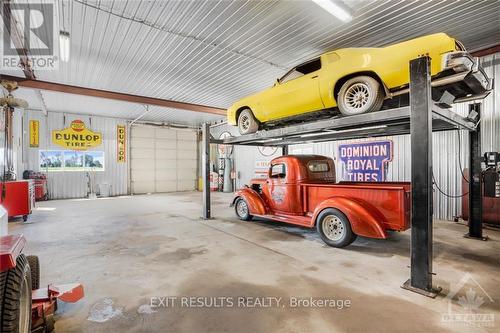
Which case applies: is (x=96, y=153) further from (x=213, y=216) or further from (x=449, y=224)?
(x=449, y=224)

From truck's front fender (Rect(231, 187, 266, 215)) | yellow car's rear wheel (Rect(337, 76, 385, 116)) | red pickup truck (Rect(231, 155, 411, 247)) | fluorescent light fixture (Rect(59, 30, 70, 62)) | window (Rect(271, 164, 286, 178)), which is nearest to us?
yellow car's rear wheel (Rect(337, 76, 385, 116))

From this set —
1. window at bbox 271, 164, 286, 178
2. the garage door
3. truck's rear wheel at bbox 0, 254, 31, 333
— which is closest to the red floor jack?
truck's rear wheel at bbox 0, 254, 31, 333

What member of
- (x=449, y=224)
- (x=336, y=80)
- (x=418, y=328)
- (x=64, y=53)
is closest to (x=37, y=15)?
(x=64, y=53)

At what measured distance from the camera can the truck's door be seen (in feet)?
19.6

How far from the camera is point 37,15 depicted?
15.8 feet

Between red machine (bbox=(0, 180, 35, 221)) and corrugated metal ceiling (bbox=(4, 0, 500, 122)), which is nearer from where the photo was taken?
corrugated metal ceiling (bbox=(4, 0, 500, 122))

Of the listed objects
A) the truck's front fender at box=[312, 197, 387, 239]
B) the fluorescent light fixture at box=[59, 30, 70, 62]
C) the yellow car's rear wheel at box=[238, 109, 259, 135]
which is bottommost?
the truck's front fender at box=[312, 197, 387, 239]

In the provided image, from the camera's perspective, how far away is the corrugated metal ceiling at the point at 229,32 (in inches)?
182

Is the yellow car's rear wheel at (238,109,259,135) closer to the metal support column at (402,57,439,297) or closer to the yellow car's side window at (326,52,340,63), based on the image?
the yellow car's side window at (326,52,340,63)

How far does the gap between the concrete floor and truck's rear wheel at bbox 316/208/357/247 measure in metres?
0.20

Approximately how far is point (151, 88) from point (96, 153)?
23.4 ft

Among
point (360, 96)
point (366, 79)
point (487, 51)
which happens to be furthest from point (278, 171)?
point (487, 51)

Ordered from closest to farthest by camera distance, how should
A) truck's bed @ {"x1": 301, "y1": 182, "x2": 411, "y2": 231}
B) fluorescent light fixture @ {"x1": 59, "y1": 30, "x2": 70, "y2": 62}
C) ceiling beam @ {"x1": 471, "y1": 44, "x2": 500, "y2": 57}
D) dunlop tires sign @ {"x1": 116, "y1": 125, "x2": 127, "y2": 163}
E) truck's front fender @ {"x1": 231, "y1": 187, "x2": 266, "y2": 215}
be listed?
1. truck's bed @ {"x1": 301, "y1": 182, "x2": 411, "y2": 231}
2. fluorescent light fixture @ {"x1": 59, "y1": 30, "x2": 70, "y2": 62}
3. ceiling beam @ {"x1": 471, "y1": 44, "x2": 500, "y2": 57}
4. truck's front fender @ {"x1": 231, "y1": 187, "x2": 266, "y2": 215}
5. dunlop tires sign @ {"x1": 116, "y1": 125, "x2": 127, "y2": 163}

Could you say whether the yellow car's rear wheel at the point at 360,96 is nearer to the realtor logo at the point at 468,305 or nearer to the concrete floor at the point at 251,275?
the concrete floor at the point at 251,275
